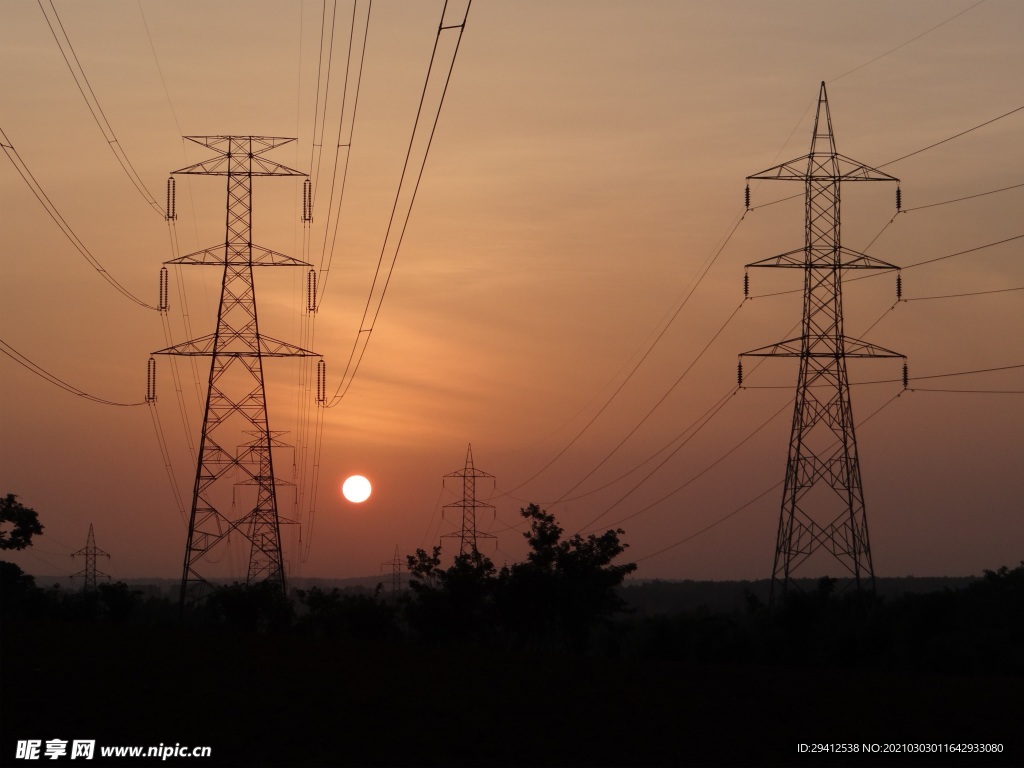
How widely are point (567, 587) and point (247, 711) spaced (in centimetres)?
4051

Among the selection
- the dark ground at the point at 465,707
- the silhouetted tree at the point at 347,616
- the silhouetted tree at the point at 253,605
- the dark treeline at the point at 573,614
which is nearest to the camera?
the dark ground at the point at 465,707

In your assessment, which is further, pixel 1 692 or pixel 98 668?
pixel 98 668

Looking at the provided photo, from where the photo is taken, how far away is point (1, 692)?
29859mm

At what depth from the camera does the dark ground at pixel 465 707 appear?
90.8 ft

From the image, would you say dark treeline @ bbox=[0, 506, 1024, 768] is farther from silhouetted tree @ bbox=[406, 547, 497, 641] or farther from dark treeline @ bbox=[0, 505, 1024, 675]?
silhouetted tree @ bbox=[406, 547, 497, 641]

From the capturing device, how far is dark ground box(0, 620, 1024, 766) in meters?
27.7

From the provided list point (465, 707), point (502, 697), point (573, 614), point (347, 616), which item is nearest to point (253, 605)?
point (347, 616)

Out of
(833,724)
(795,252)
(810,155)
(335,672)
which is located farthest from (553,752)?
(810,155)

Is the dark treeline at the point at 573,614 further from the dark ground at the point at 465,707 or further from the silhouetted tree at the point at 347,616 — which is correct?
the dark ground at the point at 465,707

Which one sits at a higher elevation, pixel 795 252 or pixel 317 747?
pixel 795 252

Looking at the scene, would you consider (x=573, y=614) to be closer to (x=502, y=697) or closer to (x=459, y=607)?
(x=459, y=607)

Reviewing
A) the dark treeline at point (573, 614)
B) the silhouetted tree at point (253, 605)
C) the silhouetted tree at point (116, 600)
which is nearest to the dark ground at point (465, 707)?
the dark treeline at point (573, 614)

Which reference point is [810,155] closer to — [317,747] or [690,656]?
[690,656]

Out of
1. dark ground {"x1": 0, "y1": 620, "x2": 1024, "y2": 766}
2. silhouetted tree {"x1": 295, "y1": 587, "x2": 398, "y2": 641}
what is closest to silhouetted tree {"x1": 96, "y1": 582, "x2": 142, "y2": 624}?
silhouetted tree {"x1": 295, "y1": 587, "x2": 398, "y2": 641}
